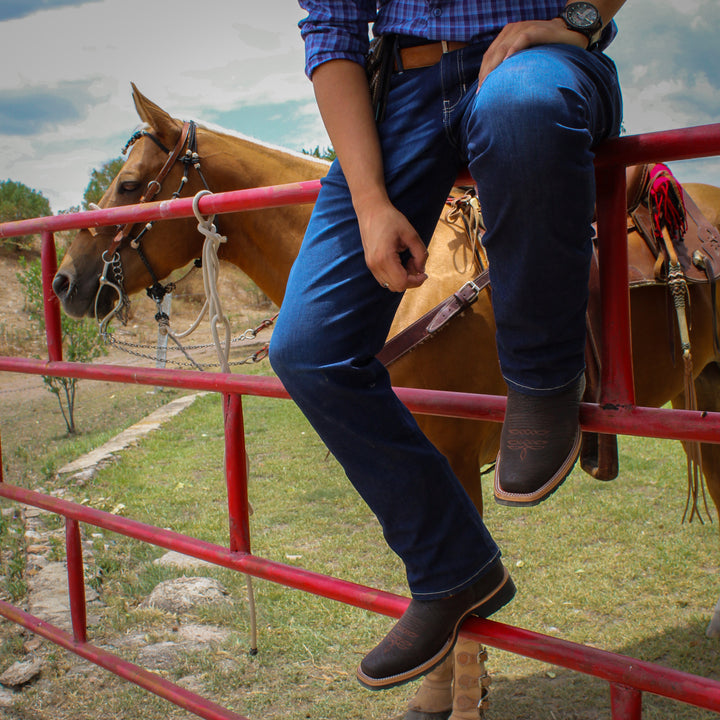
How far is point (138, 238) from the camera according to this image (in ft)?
8.41

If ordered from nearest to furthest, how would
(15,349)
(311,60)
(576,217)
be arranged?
1. (576,217)
2. (311,60)
3. (15,349)

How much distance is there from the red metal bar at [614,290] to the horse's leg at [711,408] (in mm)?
1875

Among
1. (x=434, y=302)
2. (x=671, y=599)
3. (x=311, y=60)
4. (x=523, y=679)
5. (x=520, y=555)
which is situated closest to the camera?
(x=311, y=60)

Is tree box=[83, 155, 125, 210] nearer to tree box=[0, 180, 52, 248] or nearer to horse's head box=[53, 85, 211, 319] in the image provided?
tree box=[0, 180, 52, 248]

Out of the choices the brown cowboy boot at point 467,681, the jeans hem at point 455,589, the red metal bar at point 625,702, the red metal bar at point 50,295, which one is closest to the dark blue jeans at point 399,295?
the jeans hem at point 455,589

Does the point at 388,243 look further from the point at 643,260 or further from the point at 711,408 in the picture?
the point at 711,408

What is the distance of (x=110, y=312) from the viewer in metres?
2.66

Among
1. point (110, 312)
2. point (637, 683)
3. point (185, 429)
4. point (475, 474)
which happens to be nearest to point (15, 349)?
point (185, 429)

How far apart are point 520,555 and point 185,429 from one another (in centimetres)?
465

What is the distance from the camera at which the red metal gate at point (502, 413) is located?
100 centimetres

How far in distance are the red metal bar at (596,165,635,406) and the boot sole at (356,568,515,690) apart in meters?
0.38

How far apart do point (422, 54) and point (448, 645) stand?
3.40 feet

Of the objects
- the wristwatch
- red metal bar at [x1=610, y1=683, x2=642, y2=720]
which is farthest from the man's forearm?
red metal bar at [x1=610, y1=683, x2=642, y2=720]

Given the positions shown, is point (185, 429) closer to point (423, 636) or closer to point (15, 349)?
point (423, 636)
